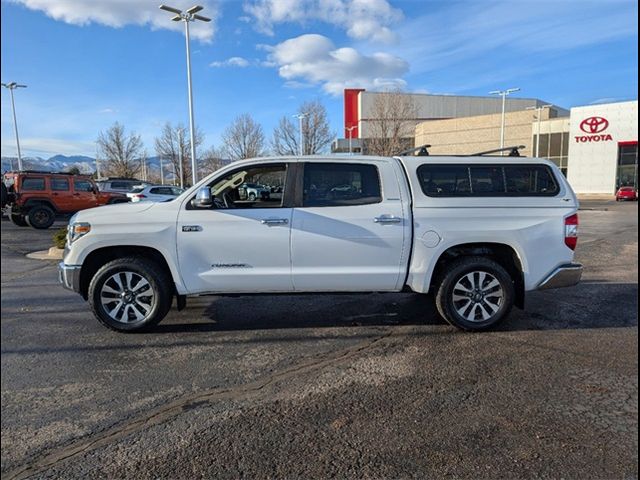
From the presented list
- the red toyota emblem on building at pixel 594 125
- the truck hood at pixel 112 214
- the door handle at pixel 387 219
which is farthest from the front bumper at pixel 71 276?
the red toyota emblem on building at pixel 594 125

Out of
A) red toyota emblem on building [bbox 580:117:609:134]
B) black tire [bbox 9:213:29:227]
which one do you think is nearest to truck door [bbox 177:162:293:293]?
black tire [bbox 9:213:29:227]

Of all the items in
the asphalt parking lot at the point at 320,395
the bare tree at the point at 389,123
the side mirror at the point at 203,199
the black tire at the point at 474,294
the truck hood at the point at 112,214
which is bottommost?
the asphalt parking lot at the point at 320,395

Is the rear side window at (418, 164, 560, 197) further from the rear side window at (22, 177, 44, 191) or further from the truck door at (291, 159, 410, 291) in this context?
the rear side window at (22, 177, 44, 191)

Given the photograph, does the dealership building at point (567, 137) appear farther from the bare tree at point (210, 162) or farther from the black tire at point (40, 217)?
the black tire at point (40, 217)

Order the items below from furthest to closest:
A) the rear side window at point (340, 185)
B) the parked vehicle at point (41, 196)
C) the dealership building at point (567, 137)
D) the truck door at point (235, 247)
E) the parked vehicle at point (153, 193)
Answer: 1. the dealership building at point (567, 137)
2. the parked vehicle at point (153, 193)
3. the parked vehicle at point (41, 196)
4. the rear side window at point (340, 185)
5. the truck door at point (235, 247)

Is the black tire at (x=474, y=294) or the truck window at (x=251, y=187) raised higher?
the truck window at (x=251, y=187)

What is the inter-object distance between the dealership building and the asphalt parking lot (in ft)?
121

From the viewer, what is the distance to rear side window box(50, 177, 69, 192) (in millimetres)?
16203

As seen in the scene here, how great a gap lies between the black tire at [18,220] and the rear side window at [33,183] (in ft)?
3.54

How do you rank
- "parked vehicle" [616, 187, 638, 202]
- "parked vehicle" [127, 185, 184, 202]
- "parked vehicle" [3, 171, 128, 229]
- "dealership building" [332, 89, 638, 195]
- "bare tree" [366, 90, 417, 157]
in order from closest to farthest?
"parked vehicle" [3, 171, 128, 229] → "parked vehicle" [127, 185, 184, 202] → "bare tree" [366, 90, 417, 157] → "parked vehicle" [616, 187, 638, 202] → "dealership building" [332, 89, 638, 195]

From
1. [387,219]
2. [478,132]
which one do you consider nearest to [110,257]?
[387,219]

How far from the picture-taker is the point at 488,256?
5043mm

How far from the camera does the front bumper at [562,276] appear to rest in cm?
→ 484

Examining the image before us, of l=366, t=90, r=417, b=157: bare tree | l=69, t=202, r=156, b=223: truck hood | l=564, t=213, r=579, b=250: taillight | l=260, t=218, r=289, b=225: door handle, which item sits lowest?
l=564, t=213, r=579, b=250: taillight
